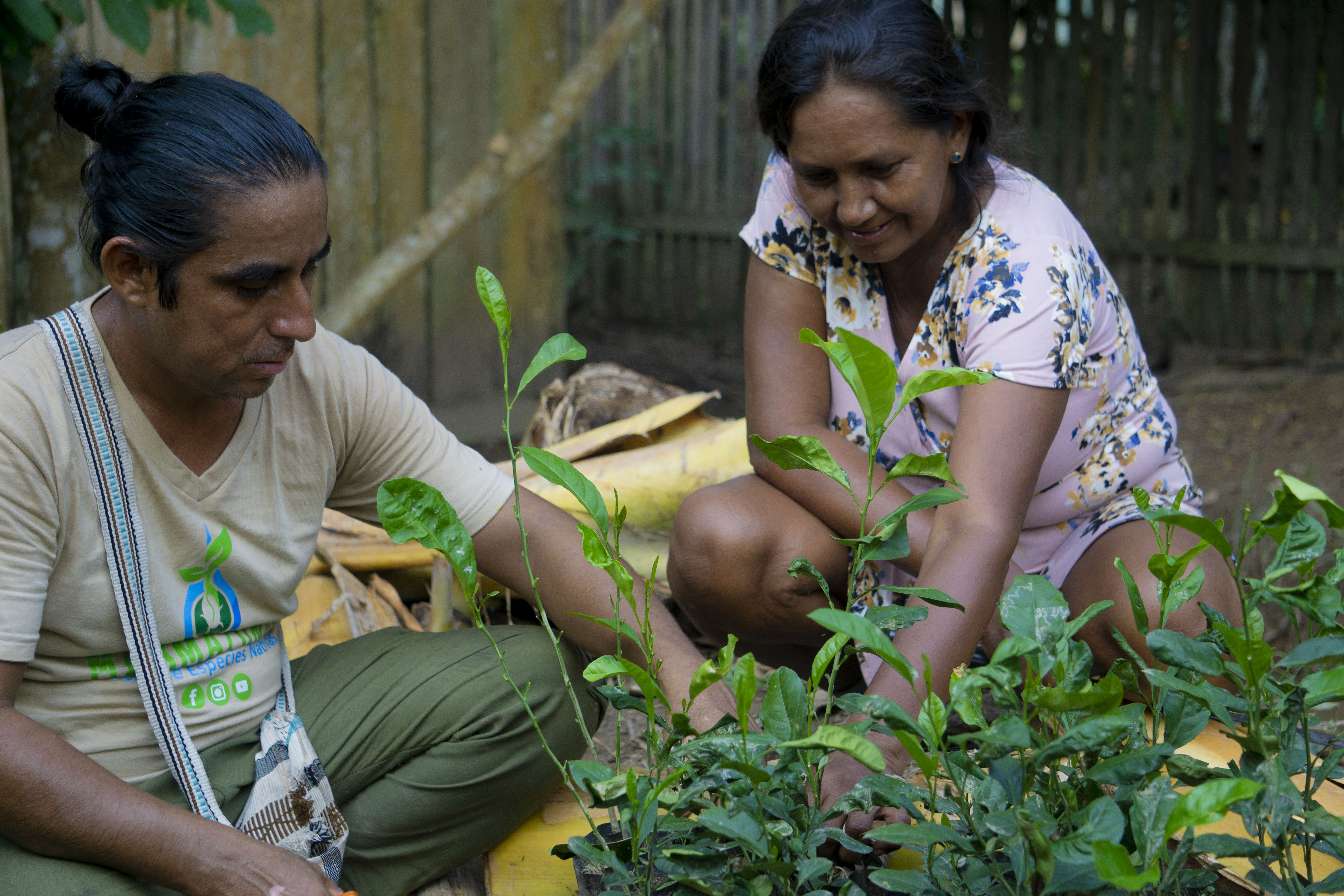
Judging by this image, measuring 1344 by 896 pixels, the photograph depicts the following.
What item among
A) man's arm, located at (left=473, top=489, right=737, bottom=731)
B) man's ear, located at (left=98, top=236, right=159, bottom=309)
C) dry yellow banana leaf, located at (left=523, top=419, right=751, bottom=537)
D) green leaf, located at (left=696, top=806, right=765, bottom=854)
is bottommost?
dry yellow banana leaf, located at (left=523, top=419, right=751, bottom=537)

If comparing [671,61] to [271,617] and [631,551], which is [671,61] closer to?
[631,551]

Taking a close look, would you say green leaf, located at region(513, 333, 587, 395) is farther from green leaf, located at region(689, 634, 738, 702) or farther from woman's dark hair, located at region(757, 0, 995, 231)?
woman's dark hair, located at region(757, 0, 995, 231)

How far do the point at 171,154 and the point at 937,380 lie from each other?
985 mm

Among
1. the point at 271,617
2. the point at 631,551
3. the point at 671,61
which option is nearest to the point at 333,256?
the point at 631,551

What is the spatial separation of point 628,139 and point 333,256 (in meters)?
3.47

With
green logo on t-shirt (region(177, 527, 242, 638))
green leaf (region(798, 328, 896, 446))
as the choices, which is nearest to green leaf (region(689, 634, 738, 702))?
green leaf (region(798, 328, 896, 446))

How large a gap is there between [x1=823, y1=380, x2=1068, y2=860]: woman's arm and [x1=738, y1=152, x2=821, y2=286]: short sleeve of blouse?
18.2 inches

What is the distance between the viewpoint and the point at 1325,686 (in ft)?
3.19

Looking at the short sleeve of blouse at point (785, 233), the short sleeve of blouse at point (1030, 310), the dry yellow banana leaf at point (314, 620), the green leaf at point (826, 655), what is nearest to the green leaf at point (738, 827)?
the green leaf at point (826, 655)

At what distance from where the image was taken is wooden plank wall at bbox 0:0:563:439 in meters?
3.89

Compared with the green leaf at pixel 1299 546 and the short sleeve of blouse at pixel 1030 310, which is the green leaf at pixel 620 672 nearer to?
the green leaf at pixel 1299 546

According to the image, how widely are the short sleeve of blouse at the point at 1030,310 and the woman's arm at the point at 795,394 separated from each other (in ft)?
0.92

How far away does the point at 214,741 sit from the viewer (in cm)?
168

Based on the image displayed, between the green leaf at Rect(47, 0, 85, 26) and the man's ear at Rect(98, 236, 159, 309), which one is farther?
the green leaf at Rect(47, 0, 85, 26)
